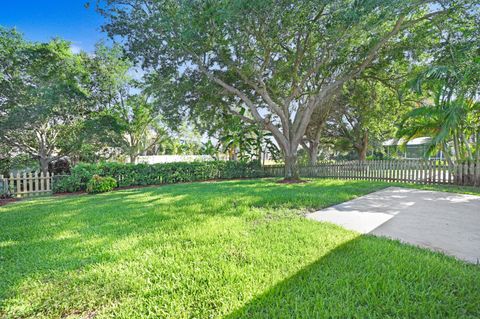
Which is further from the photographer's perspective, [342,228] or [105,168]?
[105,168]

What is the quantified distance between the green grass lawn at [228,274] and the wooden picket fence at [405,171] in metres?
8.07

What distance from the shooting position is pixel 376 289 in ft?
6.49

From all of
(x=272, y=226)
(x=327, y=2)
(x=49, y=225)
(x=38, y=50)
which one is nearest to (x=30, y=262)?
(x=49, y=225)

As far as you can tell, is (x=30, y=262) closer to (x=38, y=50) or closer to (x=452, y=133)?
(x=452, y=133)

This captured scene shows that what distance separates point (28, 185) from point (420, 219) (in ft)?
42.7

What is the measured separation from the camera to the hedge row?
31.7ft

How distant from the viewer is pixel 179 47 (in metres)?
8.95

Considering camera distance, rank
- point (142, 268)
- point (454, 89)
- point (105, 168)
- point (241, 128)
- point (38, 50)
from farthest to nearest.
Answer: point (241, 128) → point (38, 50) → point (105, 168) → point (454, 89) → point (142, 268)

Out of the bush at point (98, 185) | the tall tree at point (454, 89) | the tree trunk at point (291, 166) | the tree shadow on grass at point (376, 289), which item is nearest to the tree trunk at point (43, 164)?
the bush at point (98, 185)

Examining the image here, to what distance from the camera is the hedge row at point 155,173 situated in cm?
965

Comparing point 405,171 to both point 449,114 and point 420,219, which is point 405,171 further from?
point 420,219

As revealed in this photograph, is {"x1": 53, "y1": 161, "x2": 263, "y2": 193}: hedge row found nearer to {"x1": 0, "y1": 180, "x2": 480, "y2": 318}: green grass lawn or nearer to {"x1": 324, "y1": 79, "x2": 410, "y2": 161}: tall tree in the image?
{"x1": 0, "y1": 180, "x2": 480, "y2": 318}: green grass lawn

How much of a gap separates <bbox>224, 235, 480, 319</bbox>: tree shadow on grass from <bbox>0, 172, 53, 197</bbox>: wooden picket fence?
1131 cm

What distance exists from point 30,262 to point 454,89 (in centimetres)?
1045
